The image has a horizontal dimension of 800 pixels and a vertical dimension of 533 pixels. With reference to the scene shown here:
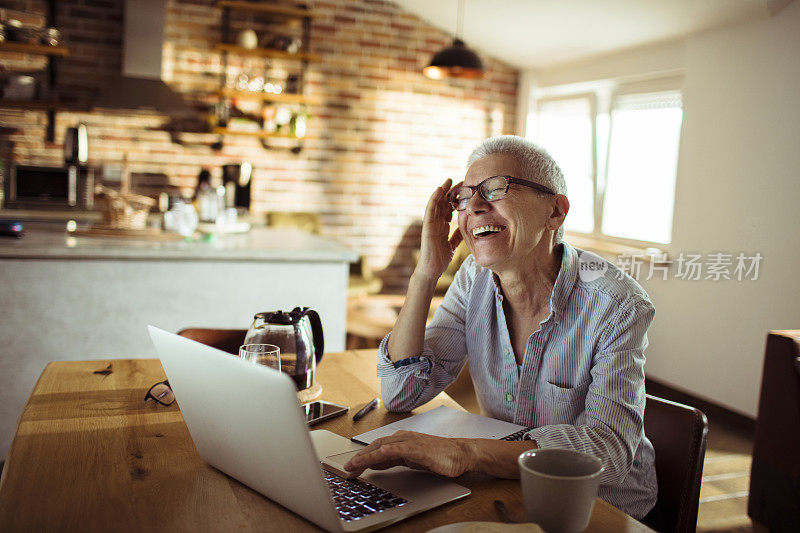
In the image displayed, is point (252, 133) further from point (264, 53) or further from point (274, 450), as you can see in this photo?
point (274, 450)

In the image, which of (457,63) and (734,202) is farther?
(457,63)

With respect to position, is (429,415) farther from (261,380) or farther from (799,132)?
(799,132)

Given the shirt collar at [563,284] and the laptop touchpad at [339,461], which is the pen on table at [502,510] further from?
the shirt collar at [563,284]

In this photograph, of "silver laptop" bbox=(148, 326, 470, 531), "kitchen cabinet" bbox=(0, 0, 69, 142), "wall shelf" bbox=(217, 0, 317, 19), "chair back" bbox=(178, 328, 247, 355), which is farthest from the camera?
"wall shelf" bbox=(217, 0, 317, 19)

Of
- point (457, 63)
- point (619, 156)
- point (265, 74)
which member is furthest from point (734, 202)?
point (265, 74)

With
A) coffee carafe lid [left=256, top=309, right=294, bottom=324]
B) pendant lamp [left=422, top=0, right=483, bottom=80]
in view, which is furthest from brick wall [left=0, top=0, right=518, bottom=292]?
coffee carafe lid [left=256, top=309, right=294, bottom=324]

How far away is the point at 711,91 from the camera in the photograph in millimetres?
3879

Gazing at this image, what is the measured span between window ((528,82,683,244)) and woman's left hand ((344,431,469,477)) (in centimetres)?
336

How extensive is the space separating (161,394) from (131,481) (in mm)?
398

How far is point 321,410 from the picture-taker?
1312mm

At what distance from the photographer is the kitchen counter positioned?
2662 mm

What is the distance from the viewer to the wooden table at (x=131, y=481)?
0.87m

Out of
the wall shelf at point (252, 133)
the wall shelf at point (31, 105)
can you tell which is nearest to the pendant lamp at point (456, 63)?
the wall shelf at point (252, 133)

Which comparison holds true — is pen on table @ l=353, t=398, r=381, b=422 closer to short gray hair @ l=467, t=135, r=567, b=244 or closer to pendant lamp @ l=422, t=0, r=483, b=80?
short gray hair @ l=467, t=135, r=567, b=244
